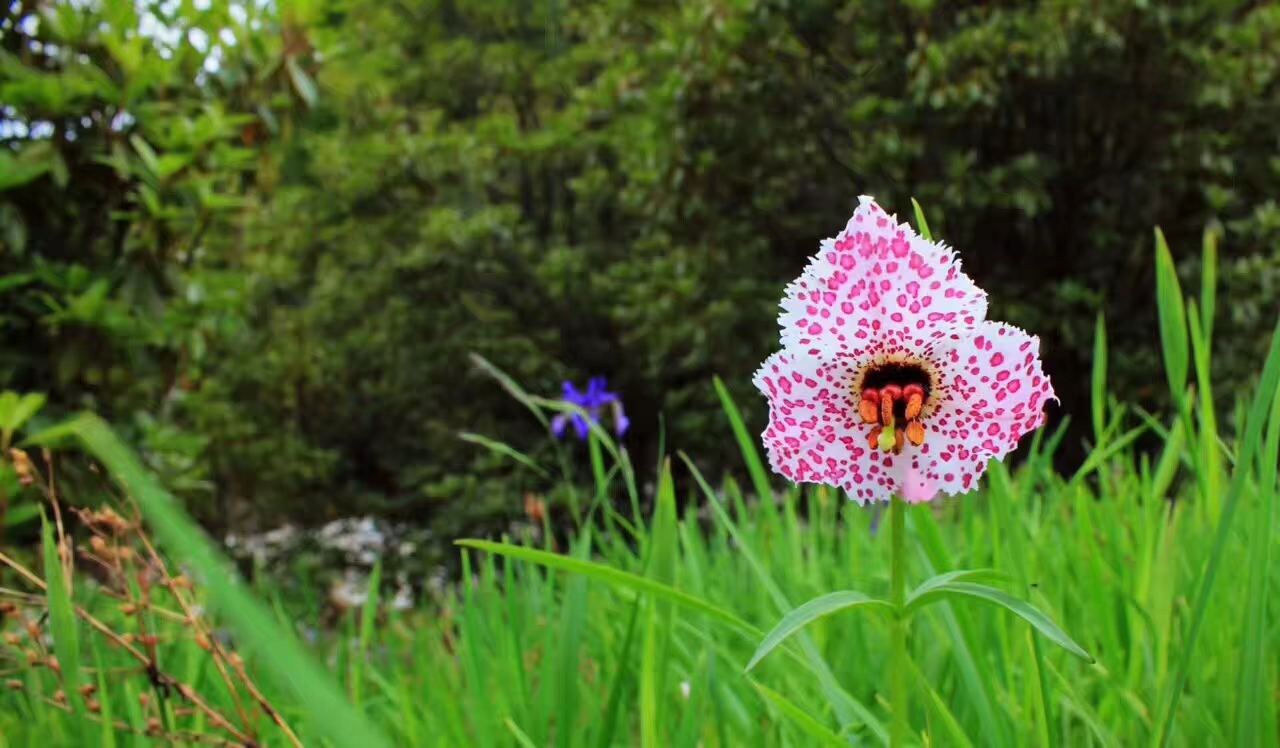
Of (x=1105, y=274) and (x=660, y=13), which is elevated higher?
(x=660, y=13)

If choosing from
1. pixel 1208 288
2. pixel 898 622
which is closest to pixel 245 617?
pixel 898 622

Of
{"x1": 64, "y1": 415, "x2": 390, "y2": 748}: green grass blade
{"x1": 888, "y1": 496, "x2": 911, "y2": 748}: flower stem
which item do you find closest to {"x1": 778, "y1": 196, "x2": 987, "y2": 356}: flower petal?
{"x1": 888, "y1": 496, "x2": 911, "y2": 748}: flower stem

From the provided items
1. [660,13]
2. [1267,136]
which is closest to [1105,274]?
[1267,136]

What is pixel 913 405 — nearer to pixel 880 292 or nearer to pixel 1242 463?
pixel 880 292

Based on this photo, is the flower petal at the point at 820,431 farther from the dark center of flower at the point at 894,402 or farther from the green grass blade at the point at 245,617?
the green grass blade at the point at 245,617

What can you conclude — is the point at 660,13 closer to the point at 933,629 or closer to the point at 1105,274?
the point at 1105,274

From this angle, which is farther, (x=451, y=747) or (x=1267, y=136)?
(x=1267, y=136)

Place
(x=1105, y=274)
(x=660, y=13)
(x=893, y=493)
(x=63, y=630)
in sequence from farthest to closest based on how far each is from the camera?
(x=660, y=13) < (x=1105, y=274) < (x=63, y=630) < (x=893, y=493)
